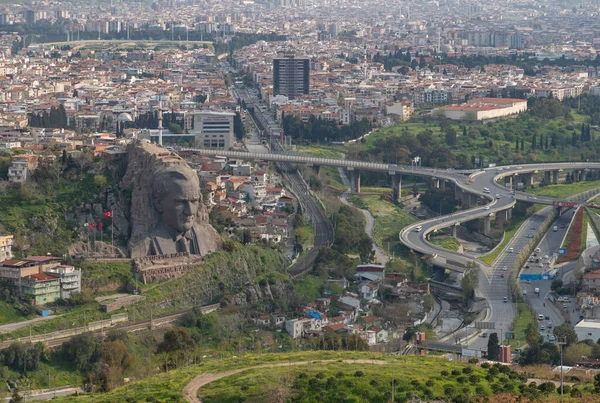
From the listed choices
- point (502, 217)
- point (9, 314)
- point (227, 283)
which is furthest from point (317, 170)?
point (9, 314)

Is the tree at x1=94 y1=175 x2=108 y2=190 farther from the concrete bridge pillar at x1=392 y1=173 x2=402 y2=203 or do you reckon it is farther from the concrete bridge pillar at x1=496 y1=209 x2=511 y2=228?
the concrete bridge pillar at x1=392 y1=173 x2=402 y2=203

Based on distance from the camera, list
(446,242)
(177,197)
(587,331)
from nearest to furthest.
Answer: (587,331) → (177,197) → (446,242)

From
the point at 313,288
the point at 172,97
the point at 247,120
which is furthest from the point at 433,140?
the point at 313,288

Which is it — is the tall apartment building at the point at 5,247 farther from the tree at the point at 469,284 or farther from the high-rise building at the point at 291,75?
the high-rise building at the point at 291,75

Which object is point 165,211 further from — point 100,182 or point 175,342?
point 175,342

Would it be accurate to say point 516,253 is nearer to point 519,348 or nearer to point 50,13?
point 519,348

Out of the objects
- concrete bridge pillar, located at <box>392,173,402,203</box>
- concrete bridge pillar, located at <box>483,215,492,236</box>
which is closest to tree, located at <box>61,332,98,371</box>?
concrete bridge pillar, located at <box>483,215,492,236</box>

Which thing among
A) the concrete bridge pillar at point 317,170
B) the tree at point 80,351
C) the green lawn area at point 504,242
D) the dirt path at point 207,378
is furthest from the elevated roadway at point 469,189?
the dirt path at point 207,378
